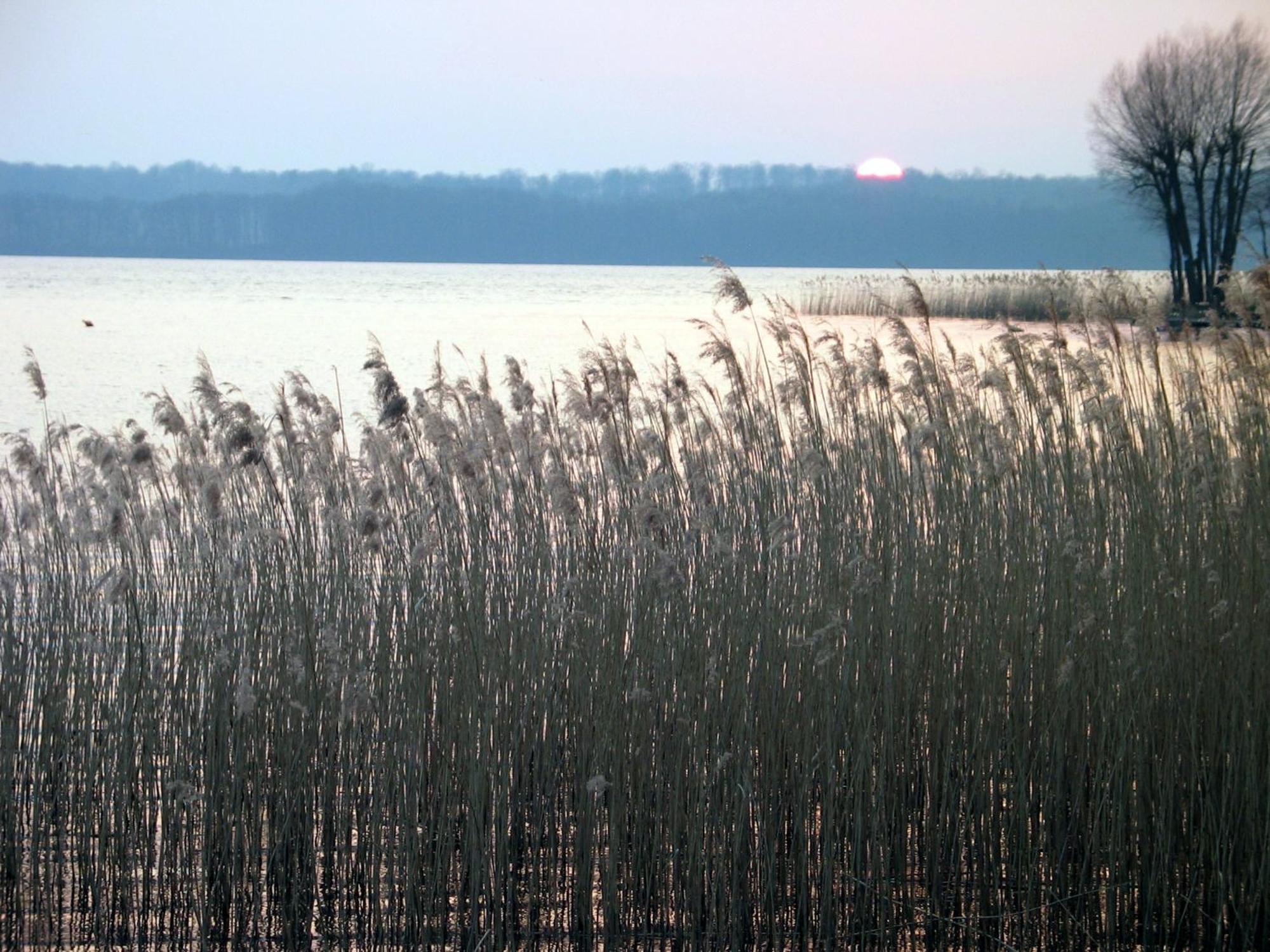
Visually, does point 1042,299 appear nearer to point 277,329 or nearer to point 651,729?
point 277,329

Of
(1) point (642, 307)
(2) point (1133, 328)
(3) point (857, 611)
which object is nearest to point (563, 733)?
(3) point (857, 611)

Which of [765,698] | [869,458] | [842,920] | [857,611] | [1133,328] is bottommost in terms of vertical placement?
[842,920]

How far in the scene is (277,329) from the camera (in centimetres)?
2633

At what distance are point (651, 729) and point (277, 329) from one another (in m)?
25.1

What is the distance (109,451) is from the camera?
3062 millimetres

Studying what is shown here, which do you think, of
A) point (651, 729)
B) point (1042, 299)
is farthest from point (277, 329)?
point (651, 729)

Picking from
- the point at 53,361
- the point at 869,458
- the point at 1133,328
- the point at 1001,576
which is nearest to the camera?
the point at 1001,576

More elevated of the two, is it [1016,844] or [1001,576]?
[1001,576]

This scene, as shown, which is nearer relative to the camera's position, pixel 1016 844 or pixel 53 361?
pixel 1016 844

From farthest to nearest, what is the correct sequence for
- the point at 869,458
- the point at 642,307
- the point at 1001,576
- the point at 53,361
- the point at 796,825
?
the point at 642,307
the point at 53,361
the point at 869,458
the point at 1001,576
the point at 796,825

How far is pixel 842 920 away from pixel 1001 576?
35.1 inches

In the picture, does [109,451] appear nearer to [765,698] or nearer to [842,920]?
[765,698]

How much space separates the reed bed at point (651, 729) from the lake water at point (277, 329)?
0.91 m

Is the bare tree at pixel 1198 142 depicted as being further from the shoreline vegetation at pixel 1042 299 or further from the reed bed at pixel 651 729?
the reed bed at pixel 651 729
